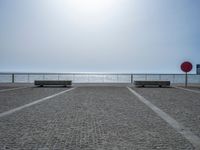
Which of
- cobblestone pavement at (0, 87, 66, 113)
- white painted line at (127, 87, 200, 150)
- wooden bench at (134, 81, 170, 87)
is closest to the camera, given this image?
white painted line at (127, 87, 200, 150)

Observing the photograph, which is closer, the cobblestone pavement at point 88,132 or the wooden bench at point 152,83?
the cobblestone pavement at point 88,132

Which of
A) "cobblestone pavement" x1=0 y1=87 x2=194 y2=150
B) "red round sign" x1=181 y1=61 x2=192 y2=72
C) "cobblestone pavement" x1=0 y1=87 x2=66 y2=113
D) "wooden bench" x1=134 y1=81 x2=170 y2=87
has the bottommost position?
"cobblestone pavement" x1=0 y1=87 x2=194 y2=150

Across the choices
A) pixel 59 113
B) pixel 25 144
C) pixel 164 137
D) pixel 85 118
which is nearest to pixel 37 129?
pixel 25 144

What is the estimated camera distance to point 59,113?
7.69m

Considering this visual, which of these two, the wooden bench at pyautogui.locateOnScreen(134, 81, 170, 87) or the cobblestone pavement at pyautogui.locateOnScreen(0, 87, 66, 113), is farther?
the wooden bench at pyautogui.locateOnScreen(134, 81, 170, 87)

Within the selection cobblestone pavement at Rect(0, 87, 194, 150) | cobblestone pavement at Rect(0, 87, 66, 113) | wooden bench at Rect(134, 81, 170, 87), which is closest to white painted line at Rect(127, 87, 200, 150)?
cobblestone pavement at Rect(0, 87, 194, 150)

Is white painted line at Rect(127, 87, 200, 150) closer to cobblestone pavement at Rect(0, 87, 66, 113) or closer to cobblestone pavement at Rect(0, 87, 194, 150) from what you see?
cobblestone pavement at Rect(0, 87, 194, 150)

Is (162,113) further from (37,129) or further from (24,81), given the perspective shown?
(24,81)

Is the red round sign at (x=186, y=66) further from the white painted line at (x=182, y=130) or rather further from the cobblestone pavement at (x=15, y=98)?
the white painted line at (x=182, y=130)

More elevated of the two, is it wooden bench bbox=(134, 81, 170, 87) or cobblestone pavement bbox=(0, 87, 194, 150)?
wooden bench bbox=(134, 81, 170, 87)

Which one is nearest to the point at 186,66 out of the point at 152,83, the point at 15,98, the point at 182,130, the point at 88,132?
the point at 152,83

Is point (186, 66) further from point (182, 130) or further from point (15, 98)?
point (182, 130)

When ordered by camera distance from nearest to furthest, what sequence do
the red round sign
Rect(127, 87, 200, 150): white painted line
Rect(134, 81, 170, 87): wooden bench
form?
Rect(127, 87, 200, 150): white painted line
the red round sign
Rect(134, 81, 170, 87): wooden bench

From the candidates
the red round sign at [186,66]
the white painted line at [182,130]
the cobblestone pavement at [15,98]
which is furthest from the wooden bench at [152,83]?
the white painted line at [182,130]
